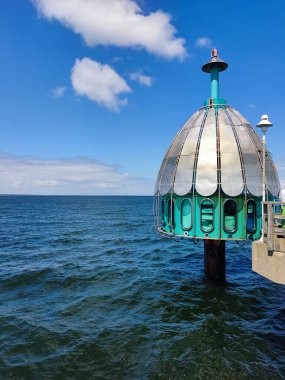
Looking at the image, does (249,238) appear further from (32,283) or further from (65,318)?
(32,283)

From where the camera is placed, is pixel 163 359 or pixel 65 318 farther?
pixel 65 318

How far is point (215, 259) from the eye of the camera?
690 inches

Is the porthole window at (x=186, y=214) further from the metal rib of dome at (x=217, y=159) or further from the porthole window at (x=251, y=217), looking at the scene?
the porthole window at (x=251, y=217)

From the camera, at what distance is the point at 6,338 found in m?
12.3

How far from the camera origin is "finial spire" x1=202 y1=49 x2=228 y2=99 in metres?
16.5

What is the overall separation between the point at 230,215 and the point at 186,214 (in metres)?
2.09

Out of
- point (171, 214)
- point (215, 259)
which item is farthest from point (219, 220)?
point (215, 259)

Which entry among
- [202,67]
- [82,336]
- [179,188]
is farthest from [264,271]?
[202,67]

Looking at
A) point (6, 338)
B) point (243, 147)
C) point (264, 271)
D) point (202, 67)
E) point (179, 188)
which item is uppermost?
point (202, 67)

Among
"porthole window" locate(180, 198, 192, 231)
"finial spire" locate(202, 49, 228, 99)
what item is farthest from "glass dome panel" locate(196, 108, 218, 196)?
"finial spire" locate(202, 49, 228, 99)

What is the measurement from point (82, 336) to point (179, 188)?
25.8 ft

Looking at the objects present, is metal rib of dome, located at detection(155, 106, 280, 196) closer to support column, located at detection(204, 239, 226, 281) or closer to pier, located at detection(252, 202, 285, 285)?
pier, located at detection(252, 202, 285, 285)

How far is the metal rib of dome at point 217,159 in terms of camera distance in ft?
44.7

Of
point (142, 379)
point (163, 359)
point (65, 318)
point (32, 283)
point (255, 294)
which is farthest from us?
point (32, 283)
